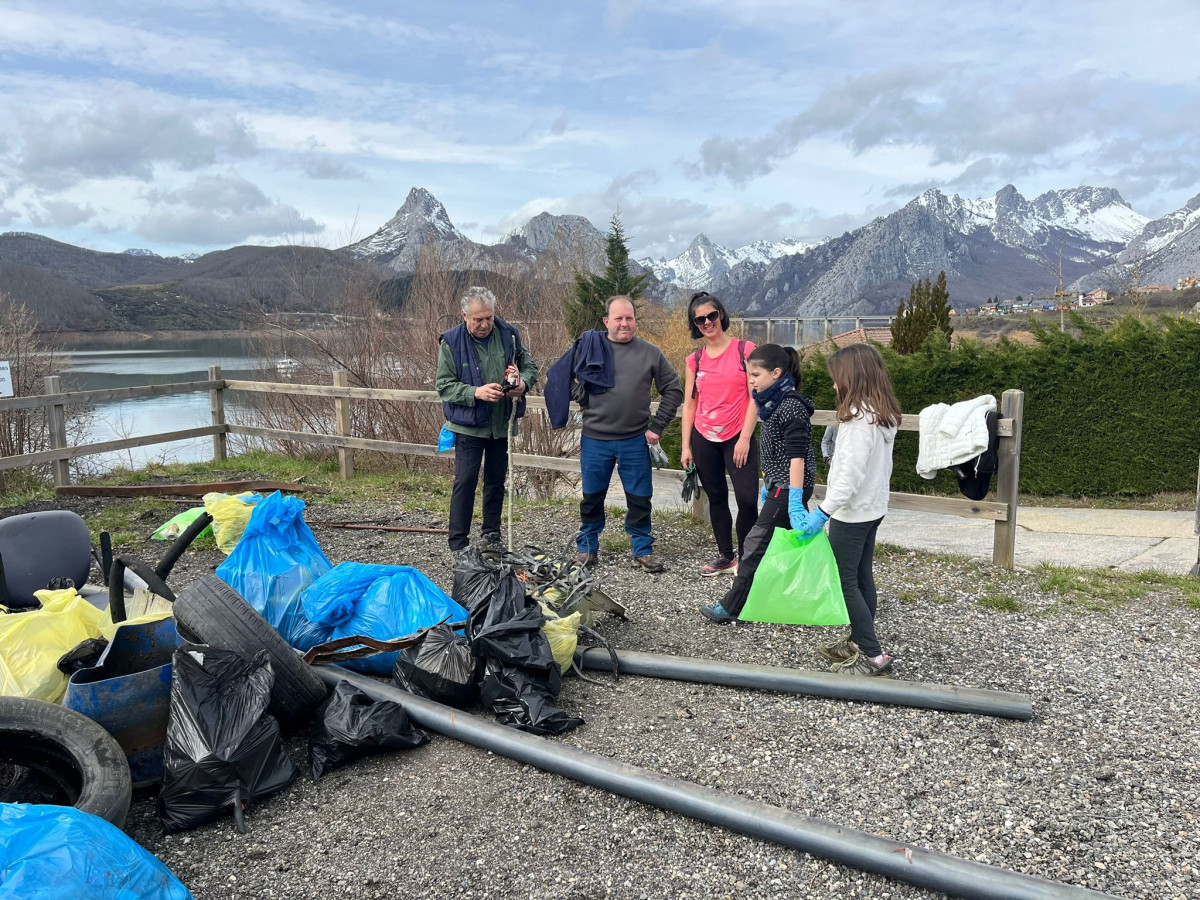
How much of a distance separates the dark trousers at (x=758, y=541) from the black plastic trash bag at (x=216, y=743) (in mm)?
2405

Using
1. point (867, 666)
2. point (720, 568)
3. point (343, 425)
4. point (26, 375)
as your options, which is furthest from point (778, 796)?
point (26, 375)

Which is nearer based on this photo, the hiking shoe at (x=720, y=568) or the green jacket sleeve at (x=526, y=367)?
the hiking shoe at (x=720, y=568)

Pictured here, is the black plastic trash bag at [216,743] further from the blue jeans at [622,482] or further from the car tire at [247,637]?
the blue jeans at [622,482]

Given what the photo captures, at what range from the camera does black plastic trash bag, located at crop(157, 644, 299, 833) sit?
8.82ft

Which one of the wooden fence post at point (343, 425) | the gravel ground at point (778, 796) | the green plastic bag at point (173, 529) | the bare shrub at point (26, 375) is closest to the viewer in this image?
the gravel ground at point (778, 796)

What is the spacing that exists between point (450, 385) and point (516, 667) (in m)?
2.49

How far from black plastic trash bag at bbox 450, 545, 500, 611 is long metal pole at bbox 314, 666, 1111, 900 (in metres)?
0.46

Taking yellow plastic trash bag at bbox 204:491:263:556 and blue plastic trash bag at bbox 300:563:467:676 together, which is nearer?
→ blue plastic trash bag at bbox 300:563:467:676

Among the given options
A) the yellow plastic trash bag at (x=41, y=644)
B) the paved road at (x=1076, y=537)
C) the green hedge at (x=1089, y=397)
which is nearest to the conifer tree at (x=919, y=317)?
the green hedge at (x=1089, y=397)

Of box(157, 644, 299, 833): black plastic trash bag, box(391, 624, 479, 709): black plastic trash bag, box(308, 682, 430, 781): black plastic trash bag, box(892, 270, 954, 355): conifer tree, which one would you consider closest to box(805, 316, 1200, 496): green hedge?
box(892, 270, 954, 355): conifer tree

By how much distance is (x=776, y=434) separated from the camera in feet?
14.0

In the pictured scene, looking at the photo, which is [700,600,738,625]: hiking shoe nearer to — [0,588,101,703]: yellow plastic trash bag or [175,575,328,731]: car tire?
[175,575,328,731]: car tire

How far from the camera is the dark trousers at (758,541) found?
4293mm

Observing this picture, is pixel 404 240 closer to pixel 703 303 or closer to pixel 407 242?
pixel 407 242
